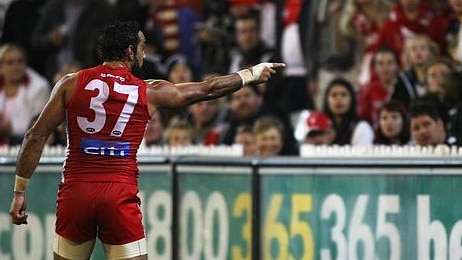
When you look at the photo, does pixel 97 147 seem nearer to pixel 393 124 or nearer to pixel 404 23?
→ pixel 393 124

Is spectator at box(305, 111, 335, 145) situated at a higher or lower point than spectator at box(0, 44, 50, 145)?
lower

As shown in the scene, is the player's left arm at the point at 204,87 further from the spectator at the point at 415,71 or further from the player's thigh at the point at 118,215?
the spectator at the point at 415,71

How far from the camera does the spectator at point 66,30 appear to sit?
18125mm

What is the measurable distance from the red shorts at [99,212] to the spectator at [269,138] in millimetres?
4609

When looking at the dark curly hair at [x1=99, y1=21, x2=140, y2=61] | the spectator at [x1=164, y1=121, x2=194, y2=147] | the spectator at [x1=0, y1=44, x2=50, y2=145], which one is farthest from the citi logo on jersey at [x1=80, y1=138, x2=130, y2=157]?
the spectator at [x1=0, y1=44, x2=50, y2=145]

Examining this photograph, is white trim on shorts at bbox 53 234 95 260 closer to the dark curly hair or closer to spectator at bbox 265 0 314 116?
the dark curly hair

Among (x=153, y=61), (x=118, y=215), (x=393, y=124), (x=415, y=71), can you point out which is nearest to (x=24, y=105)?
(x=153, y=61)

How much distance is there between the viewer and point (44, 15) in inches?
725

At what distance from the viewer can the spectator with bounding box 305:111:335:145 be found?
14.1m

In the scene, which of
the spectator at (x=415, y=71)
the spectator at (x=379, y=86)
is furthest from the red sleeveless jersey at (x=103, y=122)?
the spectator at (x=379, y=86)

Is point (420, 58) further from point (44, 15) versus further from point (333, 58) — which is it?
point (44, 15)

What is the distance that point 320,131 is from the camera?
1416cm

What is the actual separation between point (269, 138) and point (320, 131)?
0.50 meters

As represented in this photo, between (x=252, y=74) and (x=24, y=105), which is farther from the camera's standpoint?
(x=24, y=105)
